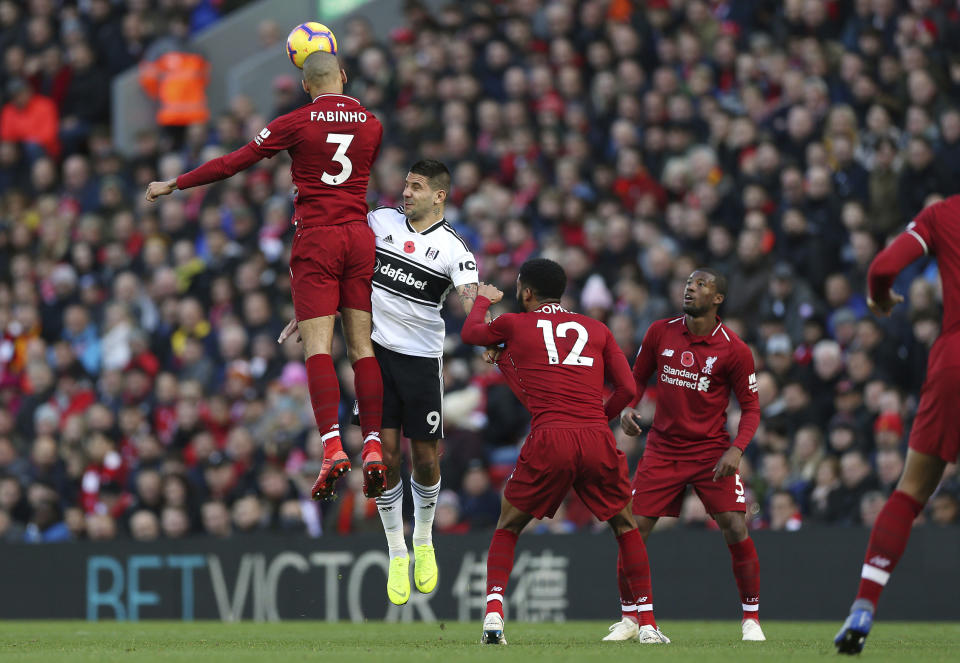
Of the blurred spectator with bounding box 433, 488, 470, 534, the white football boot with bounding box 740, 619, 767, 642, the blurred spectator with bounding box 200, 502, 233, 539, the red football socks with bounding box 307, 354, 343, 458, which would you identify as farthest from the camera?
the blurred spectator with bounding box 200, 502, 233, 539

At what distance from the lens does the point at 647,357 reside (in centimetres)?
1076

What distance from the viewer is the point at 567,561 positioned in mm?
14367

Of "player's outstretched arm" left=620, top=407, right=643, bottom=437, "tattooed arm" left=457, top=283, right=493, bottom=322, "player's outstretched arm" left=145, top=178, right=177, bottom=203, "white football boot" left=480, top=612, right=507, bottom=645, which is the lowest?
"white football boot" left=480, top=612, right=507, bottom=645

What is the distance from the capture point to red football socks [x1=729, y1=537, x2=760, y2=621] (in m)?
10.4

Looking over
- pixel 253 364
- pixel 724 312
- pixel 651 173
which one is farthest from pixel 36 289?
pixel 724 312

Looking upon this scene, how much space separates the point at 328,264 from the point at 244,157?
2.79 feet

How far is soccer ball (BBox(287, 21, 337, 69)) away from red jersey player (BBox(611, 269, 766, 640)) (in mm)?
2954

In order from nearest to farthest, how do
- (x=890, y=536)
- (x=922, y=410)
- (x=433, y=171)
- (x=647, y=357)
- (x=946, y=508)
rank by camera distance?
(x=922, y=410) < (x=890, y=536) < (x=433, y=171) < (x=647, y=357) < (x=946, y=508)

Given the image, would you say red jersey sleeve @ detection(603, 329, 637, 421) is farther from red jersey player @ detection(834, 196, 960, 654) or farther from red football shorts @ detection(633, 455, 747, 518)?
red jersey player @ detection(834, 196, 960, 654)

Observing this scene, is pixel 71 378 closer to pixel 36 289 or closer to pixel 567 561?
pixel 36 289

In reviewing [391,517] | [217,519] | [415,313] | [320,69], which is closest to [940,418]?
[415,313]

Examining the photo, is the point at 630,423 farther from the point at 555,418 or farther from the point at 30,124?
the point at 30,124

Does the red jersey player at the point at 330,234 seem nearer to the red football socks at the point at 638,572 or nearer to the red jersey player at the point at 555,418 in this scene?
the red jersey player at the point at 555,418

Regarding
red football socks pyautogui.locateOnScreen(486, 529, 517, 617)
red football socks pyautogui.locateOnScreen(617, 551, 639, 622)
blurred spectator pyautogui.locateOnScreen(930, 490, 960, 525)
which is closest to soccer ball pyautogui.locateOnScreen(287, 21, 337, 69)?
red football socks pyautogui.locateOnScreen(486, 529, 517, 617)
